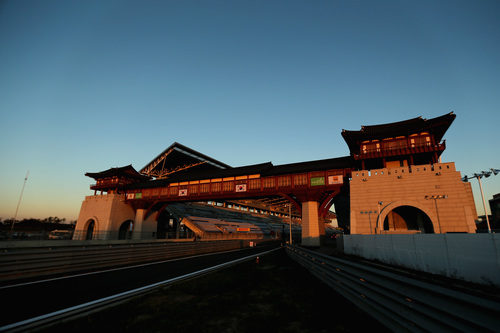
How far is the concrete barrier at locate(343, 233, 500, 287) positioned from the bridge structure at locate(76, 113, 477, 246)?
11.9m

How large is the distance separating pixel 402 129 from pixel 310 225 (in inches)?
599

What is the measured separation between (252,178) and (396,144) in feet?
61.8

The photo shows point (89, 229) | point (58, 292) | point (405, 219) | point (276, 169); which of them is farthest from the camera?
point (89, 229)

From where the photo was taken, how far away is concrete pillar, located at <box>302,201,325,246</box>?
27828mm

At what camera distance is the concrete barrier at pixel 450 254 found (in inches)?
283

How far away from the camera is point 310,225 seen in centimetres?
2833

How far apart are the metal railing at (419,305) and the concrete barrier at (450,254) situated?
538 centimetres

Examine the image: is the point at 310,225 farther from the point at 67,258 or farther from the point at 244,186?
the point at 67,258

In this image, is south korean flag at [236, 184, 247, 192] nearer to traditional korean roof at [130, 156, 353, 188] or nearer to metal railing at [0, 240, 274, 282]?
traditional korean roof at [130, 156, 353, 188]

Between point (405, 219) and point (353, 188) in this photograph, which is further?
point (405, 219)

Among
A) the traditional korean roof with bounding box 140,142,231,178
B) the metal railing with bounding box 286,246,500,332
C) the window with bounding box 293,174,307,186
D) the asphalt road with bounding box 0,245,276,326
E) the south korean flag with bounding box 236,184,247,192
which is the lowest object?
the asphalt road with bounding box 0,245,276,326

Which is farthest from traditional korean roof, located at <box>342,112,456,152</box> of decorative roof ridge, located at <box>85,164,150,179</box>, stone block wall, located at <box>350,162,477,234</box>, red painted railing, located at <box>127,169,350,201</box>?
decorative roof ridge, located at <box>85,164,150,179</box>

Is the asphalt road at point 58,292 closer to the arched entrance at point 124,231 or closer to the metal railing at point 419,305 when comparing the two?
the metal railing at point 419,305

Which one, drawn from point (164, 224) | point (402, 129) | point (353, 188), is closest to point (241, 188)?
point (353, 188)
